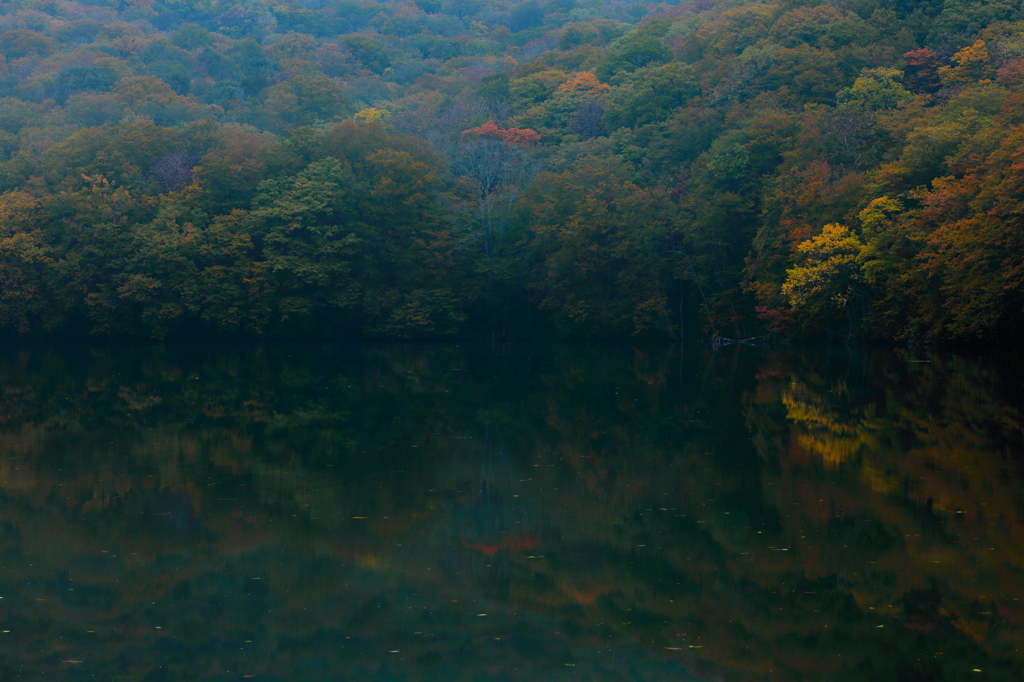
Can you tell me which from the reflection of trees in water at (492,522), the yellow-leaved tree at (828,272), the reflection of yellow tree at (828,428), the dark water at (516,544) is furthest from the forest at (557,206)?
the reflection of trees in water at (492,522)

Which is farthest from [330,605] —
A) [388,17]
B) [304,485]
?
[388,17]

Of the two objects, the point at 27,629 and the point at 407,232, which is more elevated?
the point at 407,232

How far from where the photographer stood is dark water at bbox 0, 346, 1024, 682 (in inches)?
216

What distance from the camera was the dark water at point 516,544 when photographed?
5477 mm

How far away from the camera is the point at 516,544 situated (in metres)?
7.45

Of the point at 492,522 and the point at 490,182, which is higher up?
the point at 490,182

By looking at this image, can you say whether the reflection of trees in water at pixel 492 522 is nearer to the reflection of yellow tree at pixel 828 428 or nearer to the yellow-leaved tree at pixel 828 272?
the reflection of yellow tree at pixel 828 428

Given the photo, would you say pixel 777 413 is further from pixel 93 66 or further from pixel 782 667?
pixel 93 66

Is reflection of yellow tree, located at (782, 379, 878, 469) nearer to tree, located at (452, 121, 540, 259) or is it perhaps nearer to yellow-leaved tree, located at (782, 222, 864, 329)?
yellow-leaved tree, located at (782, 222, 864, 329)

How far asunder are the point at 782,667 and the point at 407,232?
1673 inches

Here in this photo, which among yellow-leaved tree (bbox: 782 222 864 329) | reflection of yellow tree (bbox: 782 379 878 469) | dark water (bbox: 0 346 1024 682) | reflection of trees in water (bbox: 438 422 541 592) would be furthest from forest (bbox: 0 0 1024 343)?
reflection of trees in water (bbox: 438 422 541 592)

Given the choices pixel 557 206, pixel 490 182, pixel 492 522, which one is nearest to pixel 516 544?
pixel 492 522

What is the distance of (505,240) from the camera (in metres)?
48.2

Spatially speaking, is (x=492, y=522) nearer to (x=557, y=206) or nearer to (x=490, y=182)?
(x=557, y=206)
